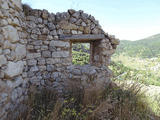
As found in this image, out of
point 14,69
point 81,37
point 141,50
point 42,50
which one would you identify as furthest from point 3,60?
point 141,50

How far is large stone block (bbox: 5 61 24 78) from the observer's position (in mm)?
1940

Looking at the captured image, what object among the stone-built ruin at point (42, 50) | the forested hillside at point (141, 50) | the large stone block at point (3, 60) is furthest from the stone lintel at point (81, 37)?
the forested hillside at point (141, 50)

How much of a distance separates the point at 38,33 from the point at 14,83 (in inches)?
52.3

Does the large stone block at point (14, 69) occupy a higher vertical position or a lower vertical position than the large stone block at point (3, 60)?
lower

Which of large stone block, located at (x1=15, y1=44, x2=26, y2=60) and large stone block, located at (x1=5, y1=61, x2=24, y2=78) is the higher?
large stone block, located at (x1=15, y1=44, x2=26, y2=60)

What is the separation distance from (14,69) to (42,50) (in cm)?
91

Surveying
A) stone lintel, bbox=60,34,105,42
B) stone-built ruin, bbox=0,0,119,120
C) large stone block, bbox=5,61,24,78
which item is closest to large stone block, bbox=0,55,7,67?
stone-built ruin, bbox=0,0,119,120

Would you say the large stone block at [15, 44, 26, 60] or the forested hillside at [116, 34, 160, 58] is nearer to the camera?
the large stone block at [15, 44, 26, 60]

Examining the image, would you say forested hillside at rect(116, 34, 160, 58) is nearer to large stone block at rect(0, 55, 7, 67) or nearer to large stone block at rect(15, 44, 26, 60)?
large stone block at rect(15, 44, 26, 60)

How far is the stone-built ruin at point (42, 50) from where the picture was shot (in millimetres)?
1932

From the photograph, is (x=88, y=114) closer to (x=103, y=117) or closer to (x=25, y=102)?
(x=103, y=117)

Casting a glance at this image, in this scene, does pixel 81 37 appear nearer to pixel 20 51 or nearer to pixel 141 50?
pixel 20 51

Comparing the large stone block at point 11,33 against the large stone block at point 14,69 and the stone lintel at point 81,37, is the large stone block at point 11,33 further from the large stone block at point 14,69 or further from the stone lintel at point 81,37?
the stone lintel at point 81,37

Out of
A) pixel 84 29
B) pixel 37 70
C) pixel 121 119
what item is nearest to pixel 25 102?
pixel 37 70
